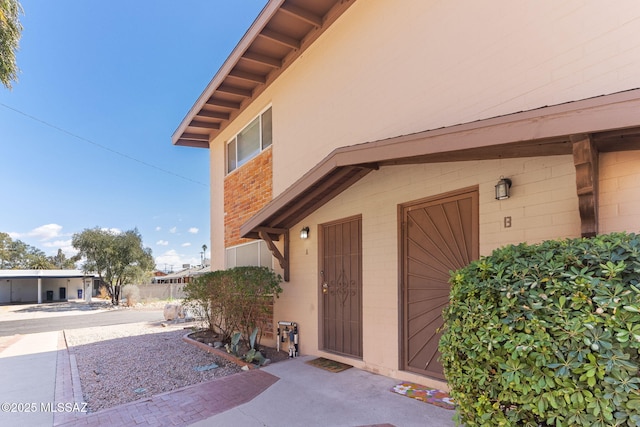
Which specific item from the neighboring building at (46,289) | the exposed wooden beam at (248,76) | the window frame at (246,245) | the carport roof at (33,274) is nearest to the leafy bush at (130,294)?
the carport roof at (33,274)

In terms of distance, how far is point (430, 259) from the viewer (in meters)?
4.89

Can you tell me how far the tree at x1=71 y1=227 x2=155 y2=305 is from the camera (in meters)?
26.1

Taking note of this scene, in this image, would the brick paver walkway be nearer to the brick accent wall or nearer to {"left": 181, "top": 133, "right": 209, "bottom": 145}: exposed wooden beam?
the brick accent wall

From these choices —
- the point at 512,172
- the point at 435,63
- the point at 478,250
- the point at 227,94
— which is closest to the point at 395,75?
the point at 435,63

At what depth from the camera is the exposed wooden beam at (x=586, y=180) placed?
2.92 m

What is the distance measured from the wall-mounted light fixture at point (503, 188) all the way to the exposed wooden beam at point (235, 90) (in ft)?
23.7

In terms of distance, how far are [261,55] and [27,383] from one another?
762cm

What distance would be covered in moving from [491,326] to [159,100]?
19023mm

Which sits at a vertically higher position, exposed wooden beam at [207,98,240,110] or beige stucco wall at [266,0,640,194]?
exposed wooden beam at [207,98,240,110]

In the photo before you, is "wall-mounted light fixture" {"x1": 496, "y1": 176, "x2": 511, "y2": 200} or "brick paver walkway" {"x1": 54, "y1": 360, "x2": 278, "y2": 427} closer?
"wall-mounted light fixture" {"x1": 496, "y1": 176, "x2": 511, "y2": 200}

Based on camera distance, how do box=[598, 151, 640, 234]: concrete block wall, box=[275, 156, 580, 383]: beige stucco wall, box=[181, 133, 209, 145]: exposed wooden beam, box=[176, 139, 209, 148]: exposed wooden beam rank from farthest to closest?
box=[176, 139, 209, 148]: exposed wooden beam → box=[181, 133, 209, 145]: exposed wooden beam → box=[275, 156, 580, 383]: beige stucco wall → box=[598, 151, 640, 234]: concrete block wall

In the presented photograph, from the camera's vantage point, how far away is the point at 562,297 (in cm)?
220

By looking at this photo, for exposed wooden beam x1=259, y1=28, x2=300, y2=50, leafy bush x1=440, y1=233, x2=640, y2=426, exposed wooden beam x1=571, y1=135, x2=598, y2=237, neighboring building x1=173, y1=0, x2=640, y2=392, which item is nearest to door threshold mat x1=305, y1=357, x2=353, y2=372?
neighboring building x1=173, y1=0, x2=640, y2=392

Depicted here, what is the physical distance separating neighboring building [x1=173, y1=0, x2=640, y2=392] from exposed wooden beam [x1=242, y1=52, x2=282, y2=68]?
0.03m
